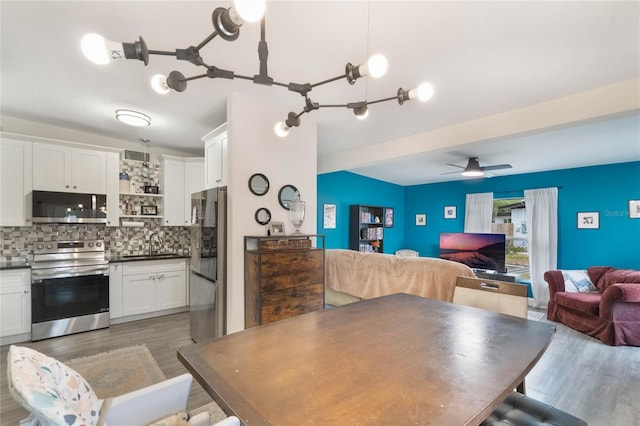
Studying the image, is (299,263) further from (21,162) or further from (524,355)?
(21,162)

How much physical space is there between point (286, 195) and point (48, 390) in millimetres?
2490

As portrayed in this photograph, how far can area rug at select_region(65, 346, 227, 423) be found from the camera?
92.0 inches

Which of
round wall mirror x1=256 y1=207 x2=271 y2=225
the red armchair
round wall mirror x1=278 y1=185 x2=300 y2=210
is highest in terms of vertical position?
round wall mirror x1=278 y1=185 x2=300 y2=210

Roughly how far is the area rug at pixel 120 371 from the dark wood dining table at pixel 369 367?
1.25m

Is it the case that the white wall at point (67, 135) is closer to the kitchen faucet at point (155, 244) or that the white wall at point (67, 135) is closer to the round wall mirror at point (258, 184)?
the kitchen faucet at point (155, 244)

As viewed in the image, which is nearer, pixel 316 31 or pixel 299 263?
pixel 316 31

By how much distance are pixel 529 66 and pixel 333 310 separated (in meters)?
2.31

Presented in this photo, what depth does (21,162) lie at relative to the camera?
337 centimetres

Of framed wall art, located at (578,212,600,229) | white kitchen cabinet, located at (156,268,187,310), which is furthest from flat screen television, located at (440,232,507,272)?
white kitchen cabinet, located at (156,268,187,310)

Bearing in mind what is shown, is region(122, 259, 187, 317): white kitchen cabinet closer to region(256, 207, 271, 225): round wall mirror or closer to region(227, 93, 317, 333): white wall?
region(227, 93, 317, 333): white wall

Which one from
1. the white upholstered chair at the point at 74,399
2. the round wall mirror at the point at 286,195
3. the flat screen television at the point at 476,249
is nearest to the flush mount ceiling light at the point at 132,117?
the round wall mirror at the point at 286,195

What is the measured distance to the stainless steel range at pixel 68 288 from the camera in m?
3.30

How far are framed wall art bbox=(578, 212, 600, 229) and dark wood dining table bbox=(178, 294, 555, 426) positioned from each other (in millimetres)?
4698

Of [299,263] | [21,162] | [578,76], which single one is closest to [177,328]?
[299,263]
